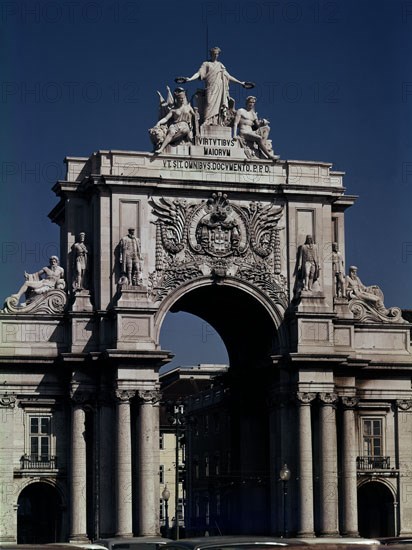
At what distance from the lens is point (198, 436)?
91.0 metres

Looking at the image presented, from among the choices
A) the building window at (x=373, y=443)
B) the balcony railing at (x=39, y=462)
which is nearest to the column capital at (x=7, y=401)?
the balcony railing at (x=39, y=462)

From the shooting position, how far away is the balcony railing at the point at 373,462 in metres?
67.1

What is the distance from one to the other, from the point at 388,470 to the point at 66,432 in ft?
46.5

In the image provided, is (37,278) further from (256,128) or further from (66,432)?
(256,128)

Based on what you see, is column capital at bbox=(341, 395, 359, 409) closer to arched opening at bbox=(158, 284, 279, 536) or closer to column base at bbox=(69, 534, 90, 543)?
arched opening at bbox=(158, 284, 279, 536)

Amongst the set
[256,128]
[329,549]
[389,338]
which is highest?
[256,128]

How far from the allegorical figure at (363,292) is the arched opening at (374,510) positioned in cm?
785

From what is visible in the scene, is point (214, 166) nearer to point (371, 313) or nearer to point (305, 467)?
point (371, 313)

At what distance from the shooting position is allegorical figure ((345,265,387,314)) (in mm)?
68181

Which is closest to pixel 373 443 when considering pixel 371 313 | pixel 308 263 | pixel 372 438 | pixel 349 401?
pixel 372 438

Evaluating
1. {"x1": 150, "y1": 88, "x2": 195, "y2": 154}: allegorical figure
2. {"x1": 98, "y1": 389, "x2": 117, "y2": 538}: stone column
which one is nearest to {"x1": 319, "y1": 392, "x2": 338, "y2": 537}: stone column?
{"x1": 98, "y1": 389, "x2": 117, "y2": 538}: stone column

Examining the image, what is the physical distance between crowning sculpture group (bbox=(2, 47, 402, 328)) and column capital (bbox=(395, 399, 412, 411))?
13.5 ft

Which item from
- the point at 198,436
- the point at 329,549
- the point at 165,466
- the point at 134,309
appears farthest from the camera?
the point at 165,466

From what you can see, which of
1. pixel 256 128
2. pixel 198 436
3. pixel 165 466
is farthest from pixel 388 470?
pixel 165 466
